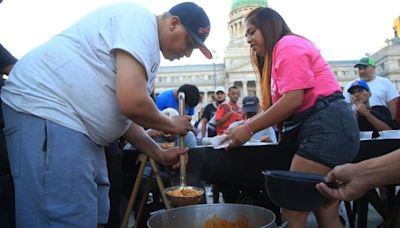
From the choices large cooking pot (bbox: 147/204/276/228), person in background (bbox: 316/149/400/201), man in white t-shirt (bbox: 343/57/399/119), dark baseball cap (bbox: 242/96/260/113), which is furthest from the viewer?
man in white t-shirt (bbox: 343/57/399/119)

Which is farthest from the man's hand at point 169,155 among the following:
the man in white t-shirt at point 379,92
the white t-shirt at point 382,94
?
the white t-shirt at point 382,94

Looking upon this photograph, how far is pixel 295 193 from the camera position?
3.58ft

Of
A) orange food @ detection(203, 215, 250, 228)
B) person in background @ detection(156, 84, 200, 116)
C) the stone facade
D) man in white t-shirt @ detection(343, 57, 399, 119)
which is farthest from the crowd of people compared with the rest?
the stone facade

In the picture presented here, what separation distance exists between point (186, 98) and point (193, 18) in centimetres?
248

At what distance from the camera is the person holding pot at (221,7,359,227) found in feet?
5.89

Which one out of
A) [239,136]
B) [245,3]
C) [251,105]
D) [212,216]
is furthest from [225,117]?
[245,3]

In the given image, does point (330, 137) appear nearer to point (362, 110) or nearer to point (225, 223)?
point (225, 223)

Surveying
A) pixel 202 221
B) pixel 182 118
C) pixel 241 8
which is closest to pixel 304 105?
pixel 182 118

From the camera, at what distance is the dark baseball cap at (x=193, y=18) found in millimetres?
1500

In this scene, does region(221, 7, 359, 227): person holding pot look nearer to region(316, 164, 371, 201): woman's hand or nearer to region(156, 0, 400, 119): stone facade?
region(316, 164, 371, 201): woman's hand

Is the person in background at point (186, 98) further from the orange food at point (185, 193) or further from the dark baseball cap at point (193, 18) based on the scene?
the dark baseball cap at point (193, 18)

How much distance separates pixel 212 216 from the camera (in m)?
1.54

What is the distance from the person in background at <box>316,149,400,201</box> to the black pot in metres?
0.04

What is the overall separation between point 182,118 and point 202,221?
49 centimetres
